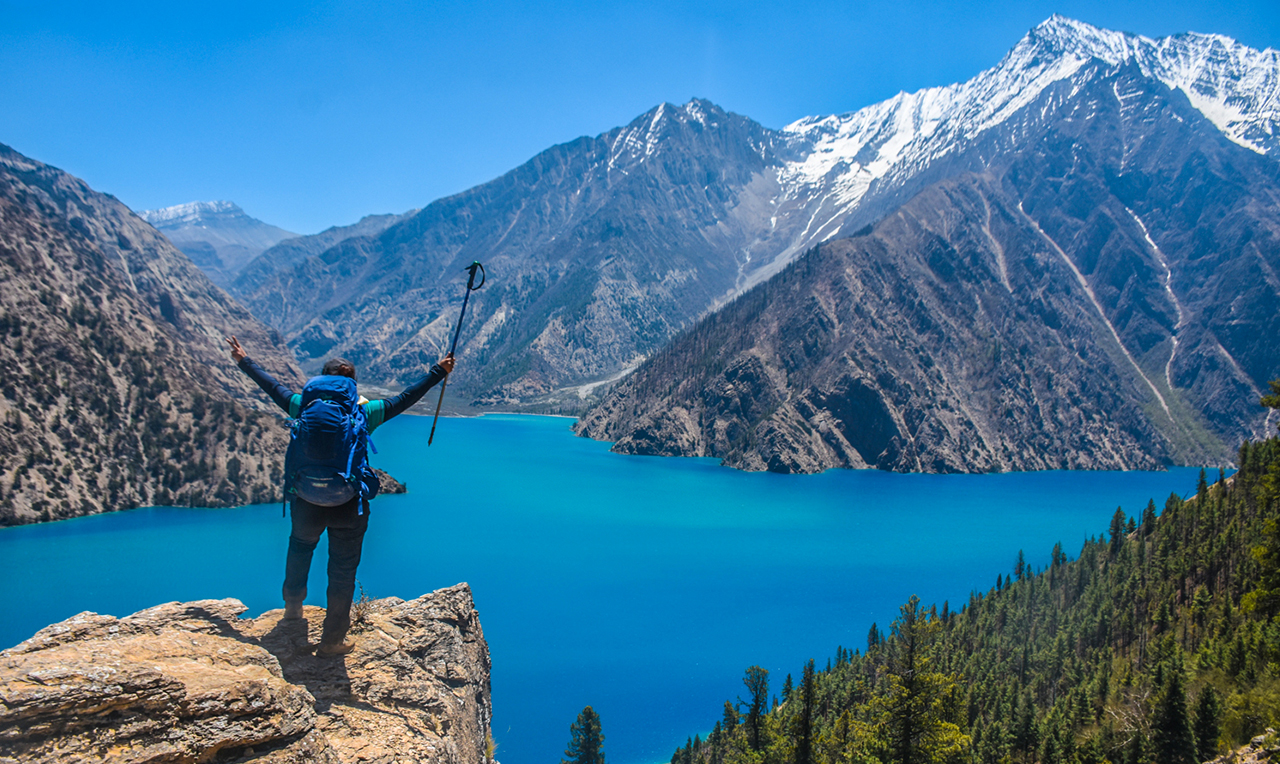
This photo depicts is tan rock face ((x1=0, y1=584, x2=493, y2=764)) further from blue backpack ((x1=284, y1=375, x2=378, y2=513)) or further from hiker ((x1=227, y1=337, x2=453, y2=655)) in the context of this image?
blue backpack ((x1=284, y1=375, x2=378, y2=513))

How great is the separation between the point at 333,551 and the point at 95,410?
12247 centimetres

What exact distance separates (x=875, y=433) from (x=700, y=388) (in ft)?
148

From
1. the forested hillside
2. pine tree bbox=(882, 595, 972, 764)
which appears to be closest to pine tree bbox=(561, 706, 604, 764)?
the forested hillside

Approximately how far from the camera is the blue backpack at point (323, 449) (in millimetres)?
7043

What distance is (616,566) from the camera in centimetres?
7719

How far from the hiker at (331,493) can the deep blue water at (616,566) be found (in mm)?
18171

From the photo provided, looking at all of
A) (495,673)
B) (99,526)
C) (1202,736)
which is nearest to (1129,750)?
(1202,736)

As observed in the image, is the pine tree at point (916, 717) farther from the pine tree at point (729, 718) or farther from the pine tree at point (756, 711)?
the pine tree at point (729, 718)

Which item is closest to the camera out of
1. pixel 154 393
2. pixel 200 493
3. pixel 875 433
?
pixel 200 493

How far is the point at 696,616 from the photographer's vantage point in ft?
206

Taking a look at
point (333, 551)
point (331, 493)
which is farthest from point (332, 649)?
point (331, 493)

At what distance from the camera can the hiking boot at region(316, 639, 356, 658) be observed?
7516 mm

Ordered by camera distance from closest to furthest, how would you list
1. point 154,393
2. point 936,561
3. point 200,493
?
1. point 936,561
2. point 200,493
3. point 154,393

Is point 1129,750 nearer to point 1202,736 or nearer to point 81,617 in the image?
point 1202,736
